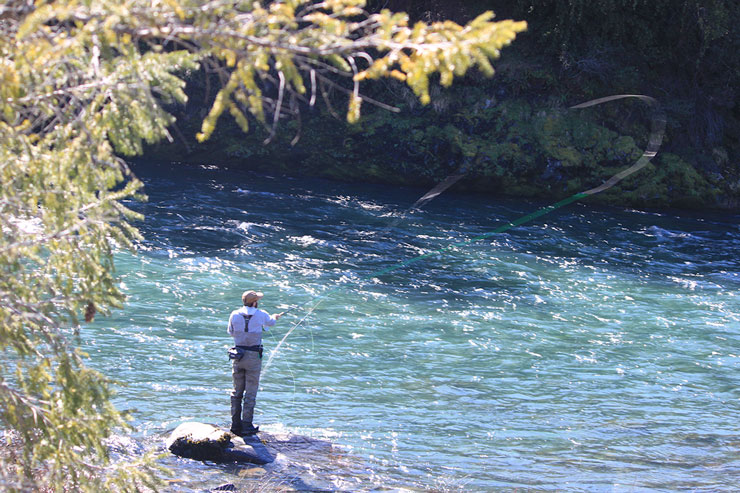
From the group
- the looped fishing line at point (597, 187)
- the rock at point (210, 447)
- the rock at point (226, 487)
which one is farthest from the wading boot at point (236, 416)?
the looped fishing line at point (597, 187)

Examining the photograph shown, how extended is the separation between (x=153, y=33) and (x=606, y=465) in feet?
19.7

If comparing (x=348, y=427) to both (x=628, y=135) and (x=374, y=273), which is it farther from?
(x=628, y=135)

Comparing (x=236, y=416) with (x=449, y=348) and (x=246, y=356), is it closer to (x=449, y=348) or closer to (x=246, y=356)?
(x=246, y=356)

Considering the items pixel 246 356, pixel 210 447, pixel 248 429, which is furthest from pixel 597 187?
pixel 210 447

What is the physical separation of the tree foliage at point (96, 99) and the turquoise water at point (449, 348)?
2535mm

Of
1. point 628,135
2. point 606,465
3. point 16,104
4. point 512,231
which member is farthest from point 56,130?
point 628,135

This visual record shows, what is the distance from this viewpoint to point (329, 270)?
571 inches

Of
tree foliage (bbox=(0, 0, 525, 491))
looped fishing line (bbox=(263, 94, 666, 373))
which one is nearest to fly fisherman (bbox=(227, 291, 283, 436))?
tree foliage (bbox=(0, 0, 525, 491))

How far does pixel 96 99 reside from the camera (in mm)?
4473

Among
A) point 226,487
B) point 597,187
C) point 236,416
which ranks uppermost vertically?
point 597,187

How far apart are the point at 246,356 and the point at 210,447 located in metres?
0.99

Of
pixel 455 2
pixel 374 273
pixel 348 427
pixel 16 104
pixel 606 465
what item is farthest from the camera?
pixel 455 2

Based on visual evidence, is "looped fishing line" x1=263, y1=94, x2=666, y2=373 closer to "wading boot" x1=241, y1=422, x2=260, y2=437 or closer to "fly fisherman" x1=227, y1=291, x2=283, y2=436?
"fly fisherman" x1=227, y1=291, x2=283, y2=436

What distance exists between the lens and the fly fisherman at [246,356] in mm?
8156
